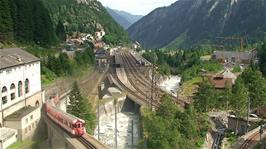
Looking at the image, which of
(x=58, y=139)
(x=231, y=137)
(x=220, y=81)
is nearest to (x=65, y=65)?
(x=220, y=81)

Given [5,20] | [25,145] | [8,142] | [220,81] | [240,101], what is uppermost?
[5,20]

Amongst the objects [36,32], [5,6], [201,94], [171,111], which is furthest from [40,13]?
[171,111]

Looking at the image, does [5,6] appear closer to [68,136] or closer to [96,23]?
[68,136]

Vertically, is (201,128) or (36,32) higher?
(36,32)

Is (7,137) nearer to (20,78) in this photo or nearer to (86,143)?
(86,143)

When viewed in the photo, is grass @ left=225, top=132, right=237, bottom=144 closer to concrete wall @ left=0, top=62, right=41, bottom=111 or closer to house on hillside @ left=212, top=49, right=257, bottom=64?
concrete wall @ left=0, top=62, right=41, bottom=111

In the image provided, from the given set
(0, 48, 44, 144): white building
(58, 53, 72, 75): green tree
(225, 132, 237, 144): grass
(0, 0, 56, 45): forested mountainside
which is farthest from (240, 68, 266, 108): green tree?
(0, 0, 56, 45): forested mountainside

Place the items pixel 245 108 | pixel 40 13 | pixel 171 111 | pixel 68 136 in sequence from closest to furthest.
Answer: pixel 68 136
pixel 171 111
pixel 245 108
pixel 40 13

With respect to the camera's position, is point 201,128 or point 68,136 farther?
point 201,128
